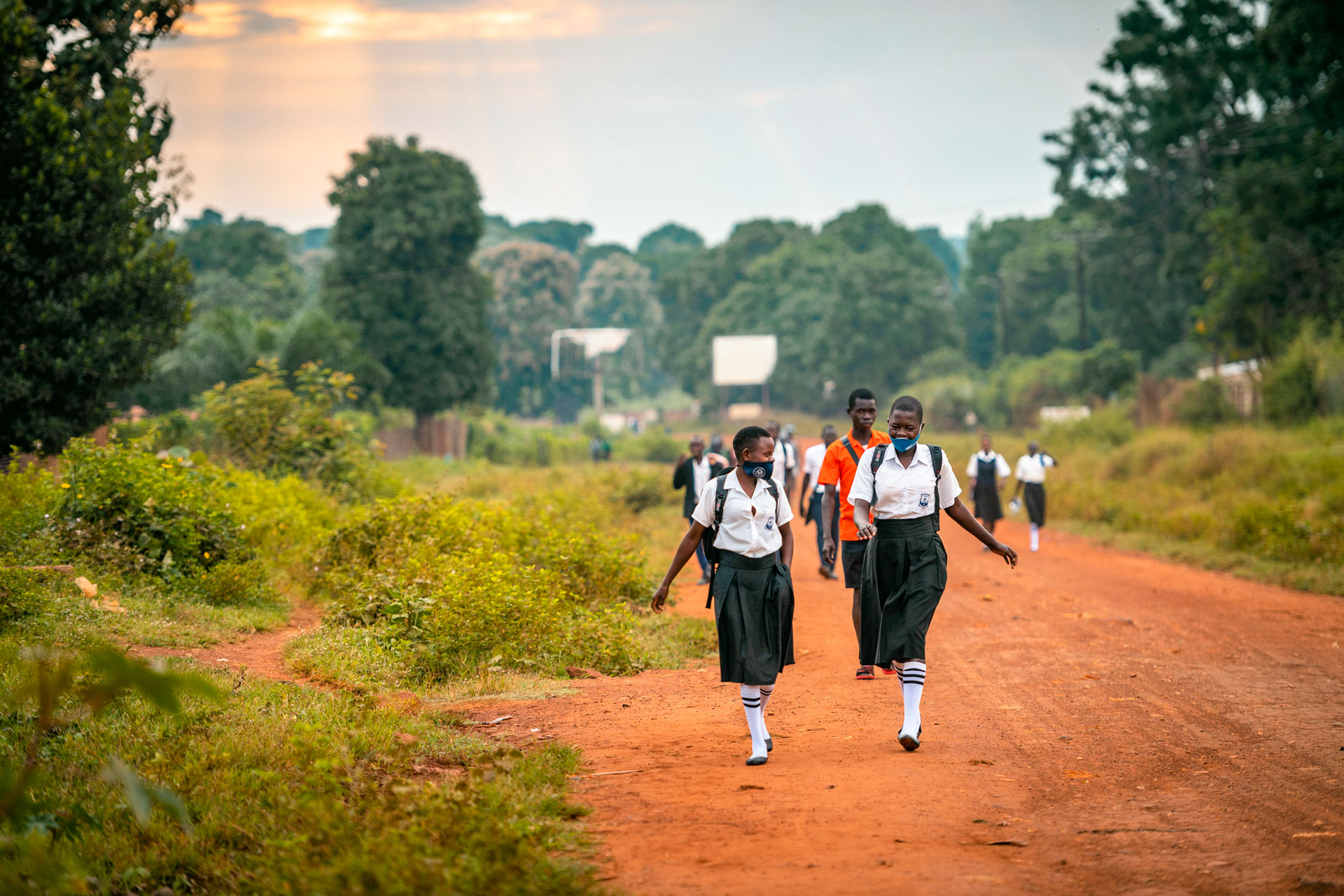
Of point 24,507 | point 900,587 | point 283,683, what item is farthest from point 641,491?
point 900,587

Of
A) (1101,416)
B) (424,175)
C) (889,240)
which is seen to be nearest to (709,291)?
(889,240)

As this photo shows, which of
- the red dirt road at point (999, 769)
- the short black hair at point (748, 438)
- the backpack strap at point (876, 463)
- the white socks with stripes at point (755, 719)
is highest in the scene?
the short black hair at point (748, 438)

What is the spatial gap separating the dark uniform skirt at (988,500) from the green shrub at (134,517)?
11.1m

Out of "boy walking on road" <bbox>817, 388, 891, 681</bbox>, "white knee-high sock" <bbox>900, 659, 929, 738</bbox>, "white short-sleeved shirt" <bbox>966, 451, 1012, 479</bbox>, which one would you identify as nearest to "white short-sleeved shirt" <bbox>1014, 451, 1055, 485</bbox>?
"white short-sleeved shirt" <bbox>966, 451, 1012, 479</bbox>

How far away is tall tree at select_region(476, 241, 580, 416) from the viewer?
275ft

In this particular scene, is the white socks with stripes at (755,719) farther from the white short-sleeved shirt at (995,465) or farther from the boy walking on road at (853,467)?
the white short-sleeved shirt at (995,465)

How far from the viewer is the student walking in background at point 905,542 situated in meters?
6.77

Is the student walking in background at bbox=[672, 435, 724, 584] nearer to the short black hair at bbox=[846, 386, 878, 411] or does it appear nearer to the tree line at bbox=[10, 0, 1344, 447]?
the short black hair at bbox=[846, 386, 878, 411]

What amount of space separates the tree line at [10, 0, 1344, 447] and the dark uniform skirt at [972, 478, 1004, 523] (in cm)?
1275

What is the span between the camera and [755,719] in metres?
6.46

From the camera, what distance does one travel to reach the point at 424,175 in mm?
41125

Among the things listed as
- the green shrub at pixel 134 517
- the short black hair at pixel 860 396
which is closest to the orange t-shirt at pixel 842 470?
the short black hair at pixel 860 396

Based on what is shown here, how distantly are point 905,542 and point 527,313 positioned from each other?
79016 millimetres

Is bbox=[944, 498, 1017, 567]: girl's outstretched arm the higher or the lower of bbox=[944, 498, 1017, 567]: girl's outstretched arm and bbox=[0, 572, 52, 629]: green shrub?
the higher
